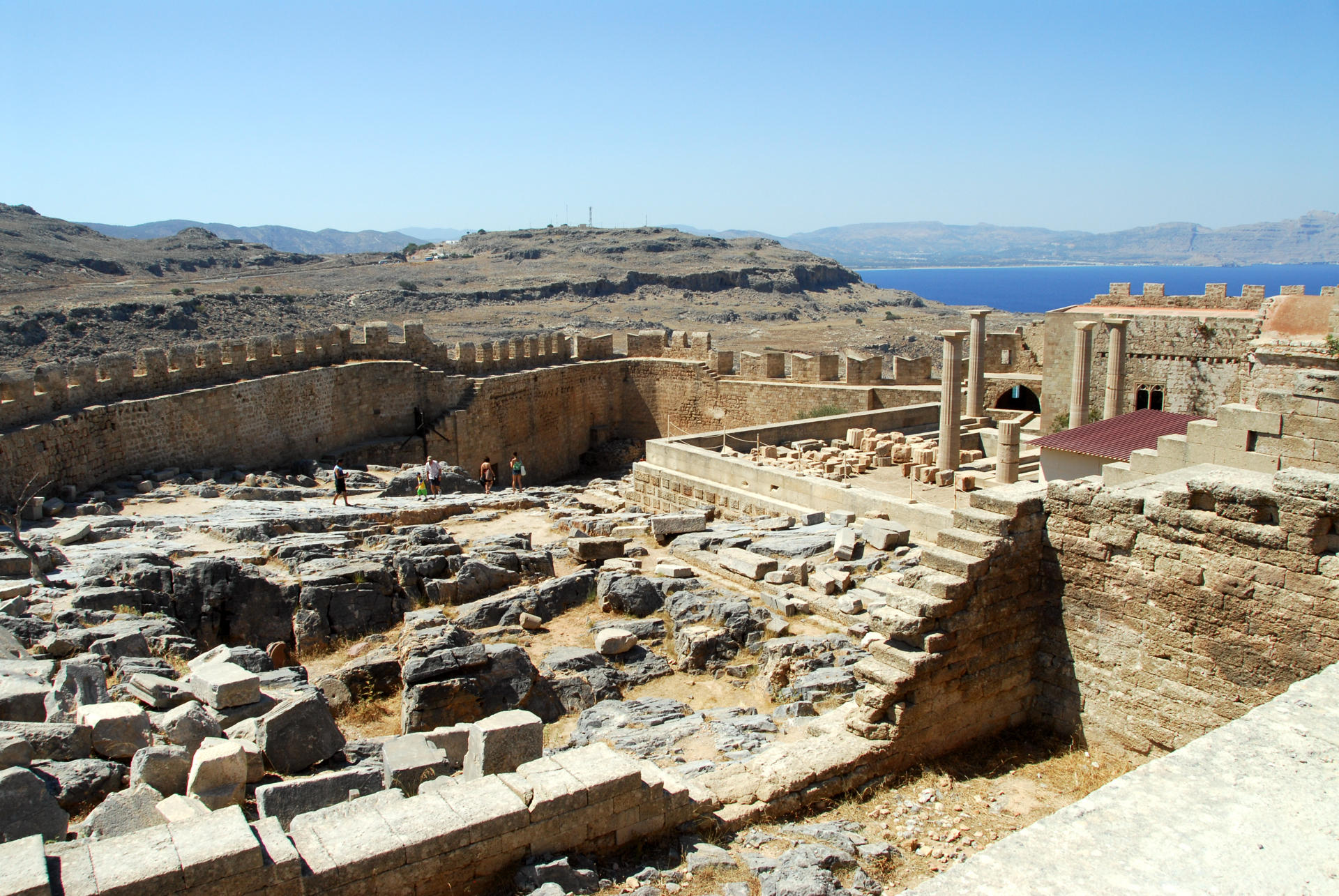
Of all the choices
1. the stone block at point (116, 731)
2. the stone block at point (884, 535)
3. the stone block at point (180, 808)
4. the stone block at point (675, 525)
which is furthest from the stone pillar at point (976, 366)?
the stone block at point (180, 808)

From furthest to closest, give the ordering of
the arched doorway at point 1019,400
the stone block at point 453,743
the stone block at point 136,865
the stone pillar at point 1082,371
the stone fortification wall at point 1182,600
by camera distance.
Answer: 1. the arched doorway at point 1019,400
2. the stone pillar at point 1082,371
3. the stone block at point 453,743
4. the stone fortification wall at point 1182,600
5. the stone block at point 136,865

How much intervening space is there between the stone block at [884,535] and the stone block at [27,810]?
26.6ft

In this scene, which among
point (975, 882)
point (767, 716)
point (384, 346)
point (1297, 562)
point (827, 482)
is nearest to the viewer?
point (975, 882)

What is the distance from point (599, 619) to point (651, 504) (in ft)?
21.5

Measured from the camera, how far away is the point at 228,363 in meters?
18.0

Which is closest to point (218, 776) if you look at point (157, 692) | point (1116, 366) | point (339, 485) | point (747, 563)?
point (157, 692)

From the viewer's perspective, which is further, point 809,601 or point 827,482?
point 827,482

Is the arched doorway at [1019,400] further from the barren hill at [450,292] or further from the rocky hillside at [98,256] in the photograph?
the rocky hillside at [98,256]

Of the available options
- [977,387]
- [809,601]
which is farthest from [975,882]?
[977,387]

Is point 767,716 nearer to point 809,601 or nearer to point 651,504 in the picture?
point 809,601

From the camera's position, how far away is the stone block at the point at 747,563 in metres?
10.7

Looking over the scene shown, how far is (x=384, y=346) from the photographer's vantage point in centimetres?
2109

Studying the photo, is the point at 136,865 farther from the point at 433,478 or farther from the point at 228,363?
the point at 228,363

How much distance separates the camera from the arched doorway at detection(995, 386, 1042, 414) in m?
23.2
